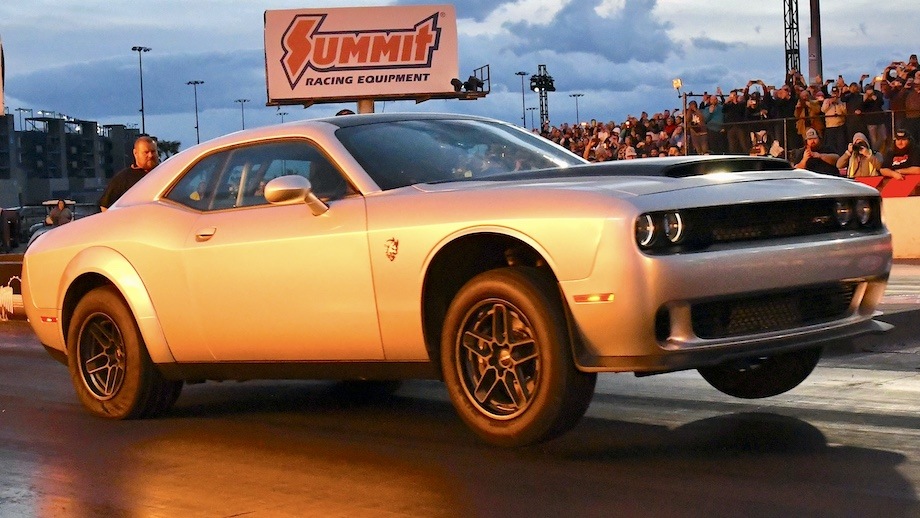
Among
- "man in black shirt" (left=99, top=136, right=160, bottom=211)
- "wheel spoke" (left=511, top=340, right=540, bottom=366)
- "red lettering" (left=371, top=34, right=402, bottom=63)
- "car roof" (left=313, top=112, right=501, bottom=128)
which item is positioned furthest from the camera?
"red lettering" (left=371, top=34, right=402, bottom=63)

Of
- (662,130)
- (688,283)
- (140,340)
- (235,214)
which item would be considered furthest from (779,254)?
(662,130)

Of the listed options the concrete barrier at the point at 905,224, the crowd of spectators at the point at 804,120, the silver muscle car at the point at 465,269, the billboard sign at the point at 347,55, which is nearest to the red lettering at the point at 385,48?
the billboard sign at the point at 347,55

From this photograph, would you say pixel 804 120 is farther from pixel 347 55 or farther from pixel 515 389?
pixel 347 55

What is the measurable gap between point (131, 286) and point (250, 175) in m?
0.91

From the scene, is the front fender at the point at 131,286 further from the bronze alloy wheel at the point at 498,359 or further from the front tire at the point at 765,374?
the front tire at the point at 765,374

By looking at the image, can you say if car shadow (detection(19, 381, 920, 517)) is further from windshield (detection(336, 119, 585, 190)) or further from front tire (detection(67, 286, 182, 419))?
windshield (detection(336, 119, 585, 190))

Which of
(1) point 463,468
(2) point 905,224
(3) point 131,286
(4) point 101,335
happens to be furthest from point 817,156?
(1) point 463,468

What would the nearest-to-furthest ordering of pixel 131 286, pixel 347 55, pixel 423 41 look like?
pixel 131 286, pixel 347 55, pixel 423 41

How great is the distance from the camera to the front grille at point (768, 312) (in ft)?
17.9

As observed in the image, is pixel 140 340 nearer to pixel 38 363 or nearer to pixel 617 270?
pixel 617 270

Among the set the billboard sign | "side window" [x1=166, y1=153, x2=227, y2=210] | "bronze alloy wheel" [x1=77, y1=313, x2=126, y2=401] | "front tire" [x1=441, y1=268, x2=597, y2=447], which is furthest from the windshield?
the billboard sign

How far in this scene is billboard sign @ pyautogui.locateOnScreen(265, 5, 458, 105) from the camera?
4794 cm

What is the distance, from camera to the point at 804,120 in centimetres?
2038

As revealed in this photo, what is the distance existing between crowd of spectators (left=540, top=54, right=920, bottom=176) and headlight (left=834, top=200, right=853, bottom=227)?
45.7 feet
